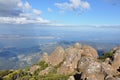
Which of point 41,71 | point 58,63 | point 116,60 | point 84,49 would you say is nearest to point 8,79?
point 41,71

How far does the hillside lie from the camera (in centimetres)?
6988

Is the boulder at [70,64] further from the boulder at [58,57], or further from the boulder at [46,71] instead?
the boulder at [58,57]

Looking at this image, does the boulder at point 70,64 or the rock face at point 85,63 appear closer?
the rock face at point 85,63

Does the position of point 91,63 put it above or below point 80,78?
above

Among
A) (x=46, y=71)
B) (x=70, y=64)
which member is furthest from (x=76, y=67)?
(x=46, y=71)

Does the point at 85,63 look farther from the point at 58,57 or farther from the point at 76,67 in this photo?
the point at 58,57

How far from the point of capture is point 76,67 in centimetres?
10281

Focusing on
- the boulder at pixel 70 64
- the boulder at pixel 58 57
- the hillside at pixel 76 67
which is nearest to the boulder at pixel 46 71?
the hillside at pixel 76 67

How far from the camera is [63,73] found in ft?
339

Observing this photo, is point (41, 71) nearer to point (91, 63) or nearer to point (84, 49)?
point (84, 49)

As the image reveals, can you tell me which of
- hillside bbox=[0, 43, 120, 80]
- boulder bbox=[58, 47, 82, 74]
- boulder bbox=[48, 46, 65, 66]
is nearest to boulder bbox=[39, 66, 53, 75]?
hillside bbox=[0, 43, 120, 80]

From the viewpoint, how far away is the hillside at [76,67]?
6988 centimetres

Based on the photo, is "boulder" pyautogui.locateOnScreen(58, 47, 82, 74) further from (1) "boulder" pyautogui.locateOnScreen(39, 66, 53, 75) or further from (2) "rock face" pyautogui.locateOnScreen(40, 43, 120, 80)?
(1) "boulder" pyautogui.locateOnScreen(39, 66, 53, 75)

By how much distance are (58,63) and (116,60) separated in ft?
119
